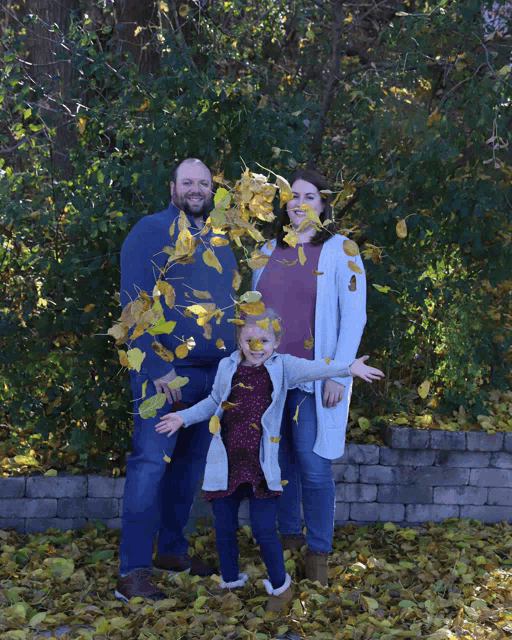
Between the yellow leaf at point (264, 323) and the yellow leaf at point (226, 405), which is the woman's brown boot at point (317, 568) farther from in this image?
the yellow leaf at point (264, 323)

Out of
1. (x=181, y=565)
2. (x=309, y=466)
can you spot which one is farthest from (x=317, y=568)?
(x=181, y=565)

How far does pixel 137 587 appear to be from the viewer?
13.9 feet

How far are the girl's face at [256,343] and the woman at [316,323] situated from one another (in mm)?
300

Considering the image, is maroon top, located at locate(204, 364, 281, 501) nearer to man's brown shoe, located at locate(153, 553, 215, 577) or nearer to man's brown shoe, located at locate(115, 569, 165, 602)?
man's brown shoe, located at locate(115, 569, 165, 602)

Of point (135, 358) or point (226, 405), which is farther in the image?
point (226, 405)

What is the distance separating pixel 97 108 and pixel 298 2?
2.32m

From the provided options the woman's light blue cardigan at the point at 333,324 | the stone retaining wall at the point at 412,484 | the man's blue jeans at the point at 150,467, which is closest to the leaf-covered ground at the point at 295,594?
the stone retaining wall at the point at 412,484

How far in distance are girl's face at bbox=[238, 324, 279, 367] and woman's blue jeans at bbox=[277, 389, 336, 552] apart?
372 mm

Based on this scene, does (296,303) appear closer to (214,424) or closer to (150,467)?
(214,424)

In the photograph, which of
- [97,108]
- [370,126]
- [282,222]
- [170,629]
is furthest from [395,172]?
[170,629]

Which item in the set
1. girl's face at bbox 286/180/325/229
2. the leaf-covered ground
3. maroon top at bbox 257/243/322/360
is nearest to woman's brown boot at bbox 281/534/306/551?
the leaf-covered ground

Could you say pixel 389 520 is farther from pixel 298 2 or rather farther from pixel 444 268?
pixel 298 2

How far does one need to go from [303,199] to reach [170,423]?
4.02 feet

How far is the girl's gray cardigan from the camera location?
3.95 meters
